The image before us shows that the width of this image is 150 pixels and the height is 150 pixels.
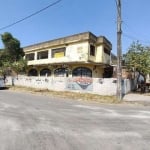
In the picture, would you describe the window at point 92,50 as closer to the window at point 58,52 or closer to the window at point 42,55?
the window at point 58,52

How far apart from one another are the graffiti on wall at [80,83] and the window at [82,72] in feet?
14.9

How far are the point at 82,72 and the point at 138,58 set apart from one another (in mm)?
7287

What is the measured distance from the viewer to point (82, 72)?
94.8 ft

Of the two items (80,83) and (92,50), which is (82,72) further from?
(80,83)

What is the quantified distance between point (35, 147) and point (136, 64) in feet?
68.0

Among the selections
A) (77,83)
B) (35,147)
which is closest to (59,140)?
(35,147)

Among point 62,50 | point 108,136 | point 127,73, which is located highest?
point 62,50

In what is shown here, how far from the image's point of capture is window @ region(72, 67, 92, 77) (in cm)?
2858

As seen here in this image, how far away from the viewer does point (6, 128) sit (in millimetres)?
7504

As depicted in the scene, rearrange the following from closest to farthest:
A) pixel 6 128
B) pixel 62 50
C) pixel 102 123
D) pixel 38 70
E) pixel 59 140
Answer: pixel 59 140
pixel 6 128
pixel 102 123
pixel 62 50
pixel 38 70

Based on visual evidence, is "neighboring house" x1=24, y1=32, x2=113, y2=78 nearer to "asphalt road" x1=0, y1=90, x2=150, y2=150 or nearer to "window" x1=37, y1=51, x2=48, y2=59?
"window" x1=37, y1=51, x2=48, y2=59

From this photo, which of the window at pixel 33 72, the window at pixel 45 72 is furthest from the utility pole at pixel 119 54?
the window at pixel 33 72

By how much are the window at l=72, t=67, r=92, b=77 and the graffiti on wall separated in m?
4.55

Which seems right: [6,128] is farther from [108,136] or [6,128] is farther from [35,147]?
[108,136]
